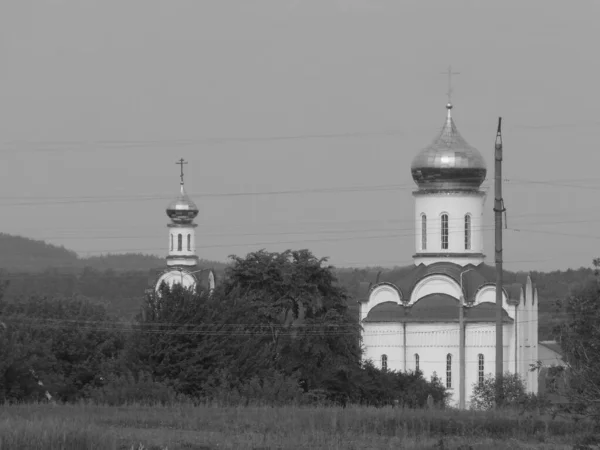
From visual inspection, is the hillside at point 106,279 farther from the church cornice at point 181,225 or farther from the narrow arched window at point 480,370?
the narrow arched window at point 480,370

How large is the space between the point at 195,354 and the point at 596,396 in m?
18.1

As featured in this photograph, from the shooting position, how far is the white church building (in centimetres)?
4766

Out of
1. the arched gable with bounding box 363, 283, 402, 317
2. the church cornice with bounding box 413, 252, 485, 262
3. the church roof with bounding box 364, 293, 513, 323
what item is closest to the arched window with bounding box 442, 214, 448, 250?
the church cornice with bounding box 413, 252, 485, 262

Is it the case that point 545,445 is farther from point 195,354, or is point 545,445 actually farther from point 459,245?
point 459,245

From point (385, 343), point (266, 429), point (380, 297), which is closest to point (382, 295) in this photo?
point (380, 297)

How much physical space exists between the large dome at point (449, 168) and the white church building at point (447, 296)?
0.03 m

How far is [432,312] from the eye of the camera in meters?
48.4

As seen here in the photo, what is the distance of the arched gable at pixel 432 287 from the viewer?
161 ft

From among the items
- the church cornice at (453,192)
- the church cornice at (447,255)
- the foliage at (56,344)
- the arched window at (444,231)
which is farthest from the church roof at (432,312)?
the foliage at (56,344)

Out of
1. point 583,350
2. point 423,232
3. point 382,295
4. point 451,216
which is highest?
point 451,216

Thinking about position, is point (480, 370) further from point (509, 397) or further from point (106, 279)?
point (106, 279)

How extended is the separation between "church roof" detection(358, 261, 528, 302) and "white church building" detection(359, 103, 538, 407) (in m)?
0.03

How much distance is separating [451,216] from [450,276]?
2.10 meters

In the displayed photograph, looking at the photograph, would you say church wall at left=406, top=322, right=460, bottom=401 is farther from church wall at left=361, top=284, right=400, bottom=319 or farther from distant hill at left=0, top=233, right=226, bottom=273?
distant hill at left=0, top=233, right=226, bottom=273
